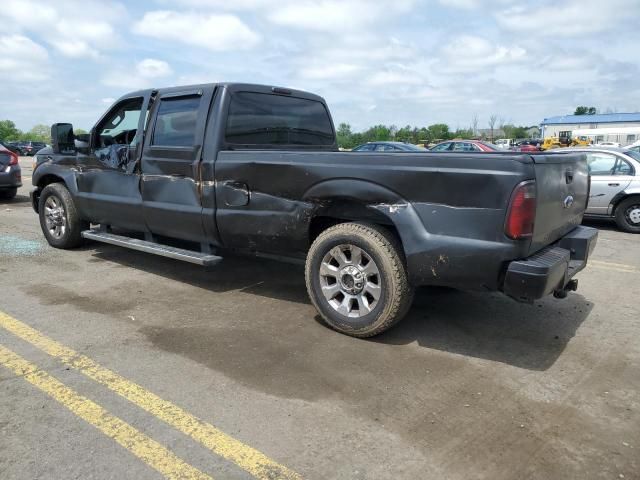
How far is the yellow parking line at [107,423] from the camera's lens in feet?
8.18

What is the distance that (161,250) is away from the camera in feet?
17.2

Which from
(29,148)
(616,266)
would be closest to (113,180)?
(616,266)

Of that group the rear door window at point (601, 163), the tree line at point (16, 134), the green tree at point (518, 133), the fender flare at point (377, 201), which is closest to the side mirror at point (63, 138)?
the fender flare at point (377, 201)

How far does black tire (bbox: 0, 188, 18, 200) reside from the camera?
1235 centimetres

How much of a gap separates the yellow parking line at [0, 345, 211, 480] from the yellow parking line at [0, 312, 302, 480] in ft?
0.56

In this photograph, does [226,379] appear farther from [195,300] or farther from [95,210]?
[95,210]

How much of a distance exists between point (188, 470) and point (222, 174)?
9.18 ft

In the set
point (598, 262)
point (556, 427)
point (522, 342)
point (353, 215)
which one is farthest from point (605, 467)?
point (598, 262)

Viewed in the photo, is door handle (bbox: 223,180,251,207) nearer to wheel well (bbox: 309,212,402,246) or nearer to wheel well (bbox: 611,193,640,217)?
wheel well (bbox: 309,212,402,246)

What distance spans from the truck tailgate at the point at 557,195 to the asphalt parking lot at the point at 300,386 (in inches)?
36.3

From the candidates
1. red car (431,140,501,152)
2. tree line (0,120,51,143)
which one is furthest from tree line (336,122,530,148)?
tree line (0,120,51,143)

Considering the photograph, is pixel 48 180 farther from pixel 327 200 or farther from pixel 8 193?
pixel 8 193

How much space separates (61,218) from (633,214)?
31.3 feet

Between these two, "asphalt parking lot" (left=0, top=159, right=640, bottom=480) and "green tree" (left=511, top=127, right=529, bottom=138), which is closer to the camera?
"asphalt parking lot" (left=0, top=159, right=640, bottom=480)
